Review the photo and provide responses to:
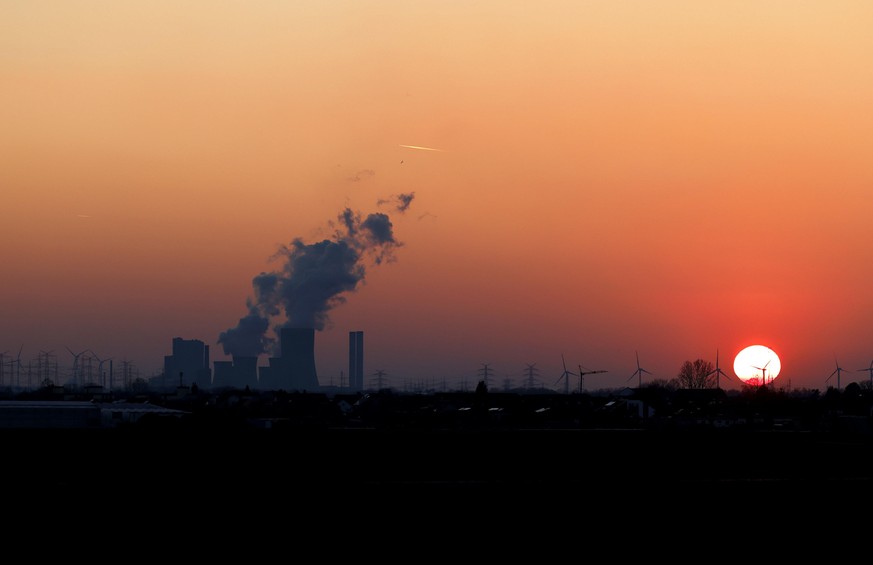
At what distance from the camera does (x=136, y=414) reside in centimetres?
8188

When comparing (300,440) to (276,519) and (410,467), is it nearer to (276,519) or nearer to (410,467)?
(410,467)

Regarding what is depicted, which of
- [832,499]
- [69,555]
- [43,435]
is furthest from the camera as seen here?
[43,435]

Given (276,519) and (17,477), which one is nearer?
(276,519)

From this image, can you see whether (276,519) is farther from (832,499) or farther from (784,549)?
(832,499)

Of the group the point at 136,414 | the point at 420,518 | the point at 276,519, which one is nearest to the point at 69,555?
the point at 276,519

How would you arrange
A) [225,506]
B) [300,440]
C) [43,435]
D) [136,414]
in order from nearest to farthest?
[225,506] → [300,440] → [43,435] → [136,414]

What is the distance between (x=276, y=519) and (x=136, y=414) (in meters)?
60.4

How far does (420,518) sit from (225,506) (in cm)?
538

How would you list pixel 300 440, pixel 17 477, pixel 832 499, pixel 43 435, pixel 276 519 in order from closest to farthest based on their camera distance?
pixel 276 519 → pixel 832 499 → pixel 17 477 → pixel 300 440 → pixel 43 435

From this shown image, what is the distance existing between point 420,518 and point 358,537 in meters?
2.96

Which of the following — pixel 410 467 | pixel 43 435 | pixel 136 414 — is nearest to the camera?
pixel 410 467

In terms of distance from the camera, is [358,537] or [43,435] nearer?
[358,537]

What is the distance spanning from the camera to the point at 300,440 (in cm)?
5325

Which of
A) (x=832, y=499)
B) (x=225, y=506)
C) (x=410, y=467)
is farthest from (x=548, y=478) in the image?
(x=225, y=506)
